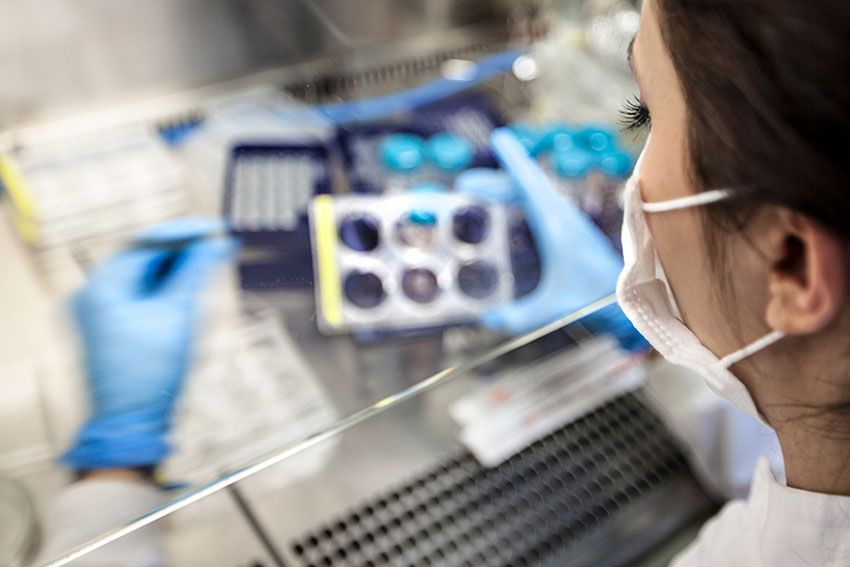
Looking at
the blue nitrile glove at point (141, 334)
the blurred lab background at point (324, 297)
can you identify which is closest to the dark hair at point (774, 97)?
the blurred lab background at point (324, 297)

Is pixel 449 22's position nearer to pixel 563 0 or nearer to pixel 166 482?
pixel 563 0

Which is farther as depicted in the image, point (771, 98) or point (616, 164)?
point (616, 164)

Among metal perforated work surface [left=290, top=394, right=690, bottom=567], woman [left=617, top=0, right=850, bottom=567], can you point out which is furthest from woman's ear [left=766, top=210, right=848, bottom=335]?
metal perforated work surface [left=290, top=394, right=690, bottom=567]

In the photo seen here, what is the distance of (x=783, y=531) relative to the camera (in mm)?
670

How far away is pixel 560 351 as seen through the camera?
1061mm

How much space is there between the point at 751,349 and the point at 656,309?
112mm

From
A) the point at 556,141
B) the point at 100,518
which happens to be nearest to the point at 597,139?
the point at 556,141

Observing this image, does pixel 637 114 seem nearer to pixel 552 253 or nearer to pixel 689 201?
pixel 689 201

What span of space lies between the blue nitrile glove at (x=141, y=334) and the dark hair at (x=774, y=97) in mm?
623

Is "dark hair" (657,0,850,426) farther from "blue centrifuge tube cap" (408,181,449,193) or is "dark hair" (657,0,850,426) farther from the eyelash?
"blue centrifuge tube cap" (408,181,449,193)

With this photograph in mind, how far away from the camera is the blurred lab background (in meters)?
0.85

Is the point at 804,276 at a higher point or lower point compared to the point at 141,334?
higher

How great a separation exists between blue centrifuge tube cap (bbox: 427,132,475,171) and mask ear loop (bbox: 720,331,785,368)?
543 millimetres

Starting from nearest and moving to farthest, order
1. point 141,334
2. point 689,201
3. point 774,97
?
point 774,97
point 689,201
point 141,334
